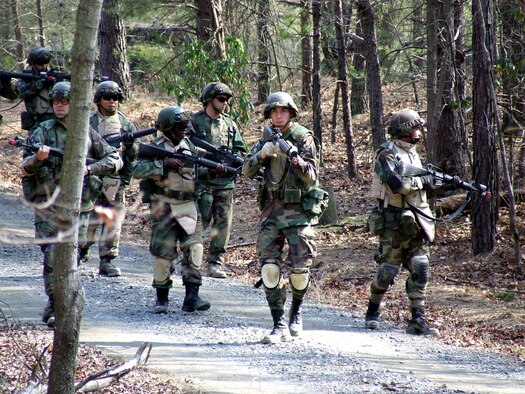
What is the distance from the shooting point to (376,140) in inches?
529

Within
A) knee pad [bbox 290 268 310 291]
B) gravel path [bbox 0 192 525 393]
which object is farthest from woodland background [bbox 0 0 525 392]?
knee pad [bbox 290 268 310 291]

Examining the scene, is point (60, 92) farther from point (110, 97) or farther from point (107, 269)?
point (107, 269)

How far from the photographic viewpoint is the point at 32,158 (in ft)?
24.5

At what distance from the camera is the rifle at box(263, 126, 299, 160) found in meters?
7.03

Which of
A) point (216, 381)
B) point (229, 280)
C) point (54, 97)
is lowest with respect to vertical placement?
point (216, 381)

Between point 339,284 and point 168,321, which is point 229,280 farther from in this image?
point 168,321

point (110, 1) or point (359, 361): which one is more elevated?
point (110, 1)

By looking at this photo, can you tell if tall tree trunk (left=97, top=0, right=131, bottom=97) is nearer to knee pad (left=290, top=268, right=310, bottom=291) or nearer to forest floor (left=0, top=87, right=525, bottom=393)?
forest floor (left=0, top=87, right=525, bottom=393)

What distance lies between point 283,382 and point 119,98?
504 centimetres

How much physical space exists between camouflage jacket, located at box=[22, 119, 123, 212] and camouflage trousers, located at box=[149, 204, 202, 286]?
678mm

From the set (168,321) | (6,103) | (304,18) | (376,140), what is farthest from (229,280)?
(6,103)

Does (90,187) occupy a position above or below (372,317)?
above

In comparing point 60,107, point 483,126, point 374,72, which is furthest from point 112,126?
point 374,72

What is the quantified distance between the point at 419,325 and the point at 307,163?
2127 mm
